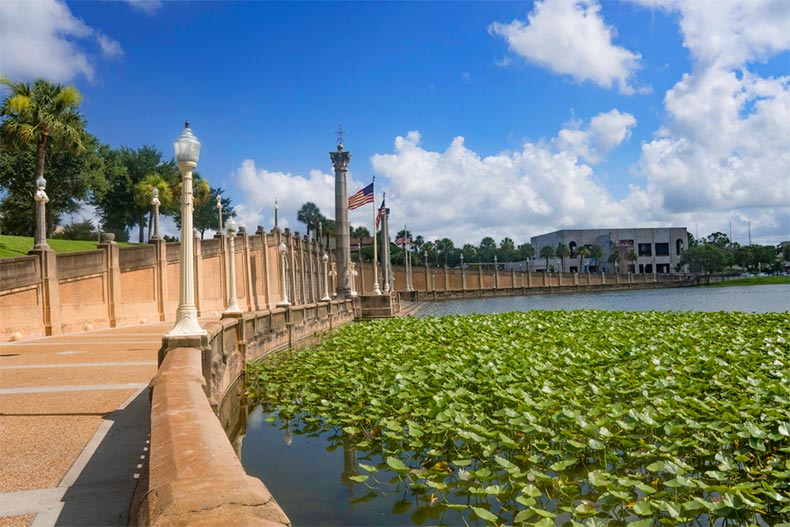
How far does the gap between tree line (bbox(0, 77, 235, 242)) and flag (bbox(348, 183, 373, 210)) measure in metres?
7.84

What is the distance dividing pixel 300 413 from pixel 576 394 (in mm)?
4425

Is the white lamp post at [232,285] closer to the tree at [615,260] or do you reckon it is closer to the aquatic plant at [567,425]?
the aquatic plant at [567,425]

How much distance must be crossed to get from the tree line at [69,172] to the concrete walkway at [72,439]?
62.8ft

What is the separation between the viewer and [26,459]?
17.2 feet

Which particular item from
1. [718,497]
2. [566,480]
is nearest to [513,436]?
[566,480]

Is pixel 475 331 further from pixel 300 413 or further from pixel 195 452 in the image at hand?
pixel 195 452

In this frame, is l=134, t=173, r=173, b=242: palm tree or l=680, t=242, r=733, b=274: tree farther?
l=680, t=242, r=733, b=274: tree

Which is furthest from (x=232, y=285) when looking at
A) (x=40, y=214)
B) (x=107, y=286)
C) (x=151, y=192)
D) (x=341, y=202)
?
(x=151, y=192)

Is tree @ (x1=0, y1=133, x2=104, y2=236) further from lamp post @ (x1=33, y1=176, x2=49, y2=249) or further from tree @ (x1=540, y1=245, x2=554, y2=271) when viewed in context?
tree @ (x1=540, y1=245, x2=554, y2=271)

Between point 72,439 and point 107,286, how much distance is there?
1738 cm

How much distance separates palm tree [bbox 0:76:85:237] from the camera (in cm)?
2581

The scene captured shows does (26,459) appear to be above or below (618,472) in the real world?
above

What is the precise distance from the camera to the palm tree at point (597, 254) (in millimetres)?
126125

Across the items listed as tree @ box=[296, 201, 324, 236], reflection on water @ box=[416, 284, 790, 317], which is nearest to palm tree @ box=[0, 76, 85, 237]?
reflection on water @ box=[416, 284, 790, 317]
